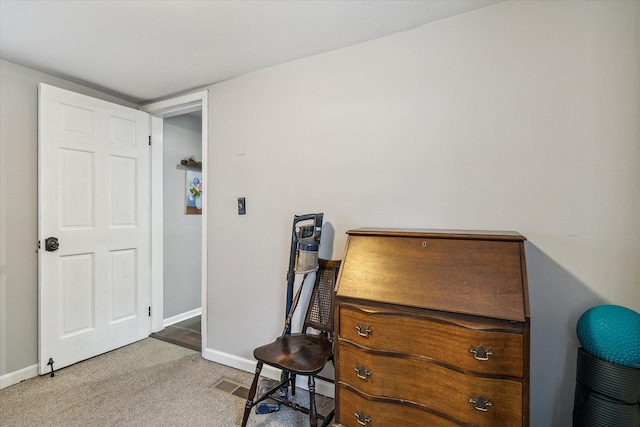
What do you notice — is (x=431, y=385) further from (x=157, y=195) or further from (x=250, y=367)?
(x=157, y=195)

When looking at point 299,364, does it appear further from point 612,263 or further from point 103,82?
point 103,82

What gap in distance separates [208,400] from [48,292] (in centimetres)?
150

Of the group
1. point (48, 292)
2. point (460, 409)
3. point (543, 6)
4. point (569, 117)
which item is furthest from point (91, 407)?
point (543, 6)

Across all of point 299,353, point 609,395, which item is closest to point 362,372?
point 299,353

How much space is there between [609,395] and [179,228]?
11.6 ft

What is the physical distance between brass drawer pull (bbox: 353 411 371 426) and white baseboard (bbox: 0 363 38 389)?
246 cm

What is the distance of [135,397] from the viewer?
2000 mm

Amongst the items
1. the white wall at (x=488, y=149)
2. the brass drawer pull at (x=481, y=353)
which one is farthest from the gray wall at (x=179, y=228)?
the brass drawer pull at (x=481, y=353)

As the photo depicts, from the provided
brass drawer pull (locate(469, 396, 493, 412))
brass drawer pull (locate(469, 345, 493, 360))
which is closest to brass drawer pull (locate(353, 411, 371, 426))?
brass drawer pull (locate(469, 396, 493, 412))

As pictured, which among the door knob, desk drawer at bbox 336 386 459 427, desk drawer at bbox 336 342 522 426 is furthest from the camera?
the door knob

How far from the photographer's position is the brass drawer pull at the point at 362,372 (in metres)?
1.36

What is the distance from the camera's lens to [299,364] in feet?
5.01

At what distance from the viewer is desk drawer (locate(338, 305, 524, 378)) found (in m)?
1.12

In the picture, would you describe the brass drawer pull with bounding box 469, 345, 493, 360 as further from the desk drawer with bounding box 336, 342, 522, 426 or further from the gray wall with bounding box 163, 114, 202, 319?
the gray wall with bounding box 163, 114, 202, 319
